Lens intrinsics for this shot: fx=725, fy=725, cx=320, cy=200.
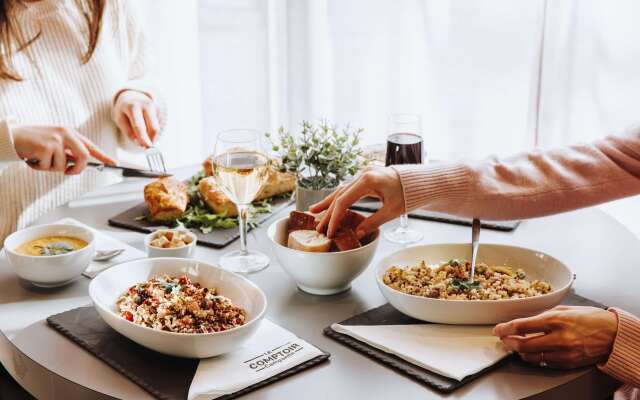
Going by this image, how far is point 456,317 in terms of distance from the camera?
1285 mm

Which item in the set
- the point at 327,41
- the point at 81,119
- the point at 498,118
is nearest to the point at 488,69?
the point at 498,118

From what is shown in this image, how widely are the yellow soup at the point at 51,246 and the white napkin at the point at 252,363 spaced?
1.65 ft

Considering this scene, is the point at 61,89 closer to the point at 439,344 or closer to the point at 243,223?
the point at 243,223

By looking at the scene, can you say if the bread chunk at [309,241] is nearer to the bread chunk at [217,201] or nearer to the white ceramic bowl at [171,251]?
the white ceramic bowl at [171,251]

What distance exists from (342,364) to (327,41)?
122 inches

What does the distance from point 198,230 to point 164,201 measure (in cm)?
12

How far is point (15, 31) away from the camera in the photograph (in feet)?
6.78

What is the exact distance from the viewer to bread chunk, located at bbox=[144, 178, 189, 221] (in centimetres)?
183

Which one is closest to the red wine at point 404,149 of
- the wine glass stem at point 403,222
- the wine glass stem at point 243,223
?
the wine glass stem at point 403,222

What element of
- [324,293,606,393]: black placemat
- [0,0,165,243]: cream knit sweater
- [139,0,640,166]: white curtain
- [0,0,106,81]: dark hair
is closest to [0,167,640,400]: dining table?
[324,293,606,393]: black placemat

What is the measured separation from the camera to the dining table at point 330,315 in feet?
3.74

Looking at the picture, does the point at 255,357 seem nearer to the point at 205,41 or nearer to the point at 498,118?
the point at 498,118

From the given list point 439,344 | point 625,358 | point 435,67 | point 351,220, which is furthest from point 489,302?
point 435,67

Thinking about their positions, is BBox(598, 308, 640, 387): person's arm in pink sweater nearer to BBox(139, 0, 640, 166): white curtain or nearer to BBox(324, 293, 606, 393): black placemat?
BBox(324, 293, 606, 393): black placemat
